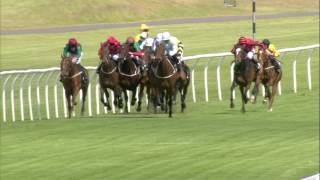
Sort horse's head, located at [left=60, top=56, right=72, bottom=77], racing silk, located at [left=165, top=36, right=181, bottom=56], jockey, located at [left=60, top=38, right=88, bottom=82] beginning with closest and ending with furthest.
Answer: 1. racing silk, located at [left=165, top=36, right=181, bottom=56]
2. horse's head, located at [left=60, top=56, right=72, bottom=77]
3. jockey, located at [left=60, top=38, right=88, bottom=82]

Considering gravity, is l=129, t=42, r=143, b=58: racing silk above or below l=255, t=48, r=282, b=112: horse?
above

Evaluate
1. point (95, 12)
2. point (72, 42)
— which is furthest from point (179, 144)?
point (95, 12)

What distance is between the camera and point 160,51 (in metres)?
19.1

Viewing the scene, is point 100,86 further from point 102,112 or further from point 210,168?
point 210,168

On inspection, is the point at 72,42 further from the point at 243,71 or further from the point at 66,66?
the point at 243,71

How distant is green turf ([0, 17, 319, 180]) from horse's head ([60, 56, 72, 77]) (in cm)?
135

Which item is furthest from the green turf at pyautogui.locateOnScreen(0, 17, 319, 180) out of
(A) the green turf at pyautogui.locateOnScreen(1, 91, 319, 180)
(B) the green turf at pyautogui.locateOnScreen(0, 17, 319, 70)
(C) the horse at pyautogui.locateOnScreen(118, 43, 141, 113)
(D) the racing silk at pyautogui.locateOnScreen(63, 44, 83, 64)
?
(B) the green turf at pyautogui.locateOnScreen(0, 17, 319, 70)

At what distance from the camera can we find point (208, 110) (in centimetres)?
2042

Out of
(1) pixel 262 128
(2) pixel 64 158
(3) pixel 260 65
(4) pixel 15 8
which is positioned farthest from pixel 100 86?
(4) pixel 15 8

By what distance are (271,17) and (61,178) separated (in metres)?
44.4

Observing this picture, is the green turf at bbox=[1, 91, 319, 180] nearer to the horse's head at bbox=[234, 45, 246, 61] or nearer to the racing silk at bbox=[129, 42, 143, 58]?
the horse's head at bbox=[234, 45, 246, 61]

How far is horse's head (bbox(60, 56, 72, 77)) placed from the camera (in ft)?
68.7

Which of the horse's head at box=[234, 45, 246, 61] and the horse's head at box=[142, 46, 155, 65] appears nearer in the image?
the horse's head at box=[234, 45, 246, 61]

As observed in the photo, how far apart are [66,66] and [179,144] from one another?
23.7ft
